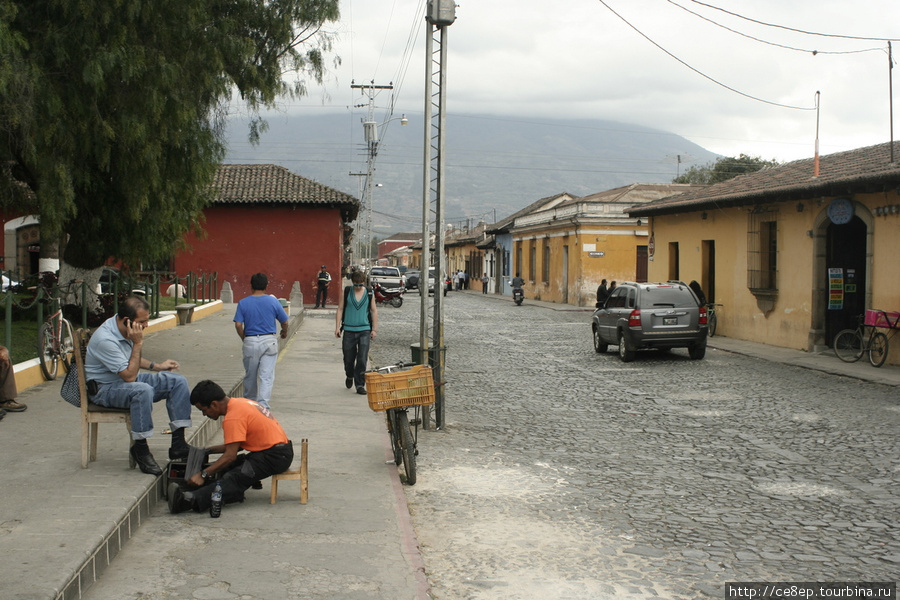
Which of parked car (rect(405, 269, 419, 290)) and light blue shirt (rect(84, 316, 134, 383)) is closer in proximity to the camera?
light blue shirt (rect(84, 316, 134, 383))

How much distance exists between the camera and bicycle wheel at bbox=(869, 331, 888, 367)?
15.1 metres

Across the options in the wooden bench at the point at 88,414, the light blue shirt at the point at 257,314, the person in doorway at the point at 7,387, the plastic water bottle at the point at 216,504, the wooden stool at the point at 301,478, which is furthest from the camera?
the light blue shirt at the point at 257,314

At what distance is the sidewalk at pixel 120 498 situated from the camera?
4.43 meters

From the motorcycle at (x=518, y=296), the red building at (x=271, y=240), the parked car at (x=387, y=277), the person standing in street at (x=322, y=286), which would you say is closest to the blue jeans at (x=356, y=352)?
the person standing in street at (x=322, y=286)

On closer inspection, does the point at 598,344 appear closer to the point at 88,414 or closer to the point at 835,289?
the point at 835,289

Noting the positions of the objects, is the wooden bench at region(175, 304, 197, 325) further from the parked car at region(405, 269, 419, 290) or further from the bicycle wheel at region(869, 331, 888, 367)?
the parked car at region(405, 269, 419, 290)

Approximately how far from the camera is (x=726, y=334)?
22375 millimetres

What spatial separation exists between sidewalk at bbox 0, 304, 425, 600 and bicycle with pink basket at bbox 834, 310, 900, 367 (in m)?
9.77

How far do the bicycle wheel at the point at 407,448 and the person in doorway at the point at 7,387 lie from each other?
4066 millimetres

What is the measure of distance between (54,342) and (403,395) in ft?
19.9

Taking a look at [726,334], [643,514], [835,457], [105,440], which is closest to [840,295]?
[726,334]

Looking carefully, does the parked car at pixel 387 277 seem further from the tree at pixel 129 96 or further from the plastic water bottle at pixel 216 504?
the plastic water bottle at pixel 216 504

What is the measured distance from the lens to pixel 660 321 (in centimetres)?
1633

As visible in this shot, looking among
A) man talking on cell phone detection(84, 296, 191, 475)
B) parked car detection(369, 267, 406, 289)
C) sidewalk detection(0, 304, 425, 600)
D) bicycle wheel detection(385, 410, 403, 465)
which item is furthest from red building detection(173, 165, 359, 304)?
man talking on cell phone detection(84, 296, 191, 475)
